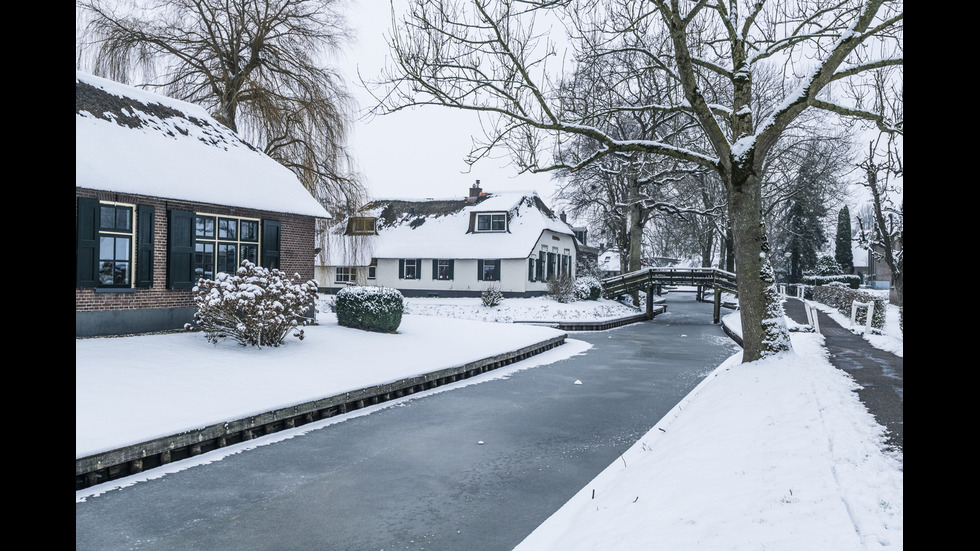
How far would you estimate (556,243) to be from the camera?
4328cm

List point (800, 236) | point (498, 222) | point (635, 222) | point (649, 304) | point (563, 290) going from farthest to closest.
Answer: point (800, 236) < point (498, 222) < point (635, 222) < point (563, 290) < point (649, 304)

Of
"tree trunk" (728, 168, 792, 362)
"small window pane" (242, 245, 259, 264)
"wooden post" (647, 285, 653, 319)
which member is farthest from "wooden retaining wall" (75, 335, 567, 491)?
"wooden post" (647, 285, 653, 319)

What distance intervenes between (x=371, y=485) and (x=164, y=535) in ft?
6.53

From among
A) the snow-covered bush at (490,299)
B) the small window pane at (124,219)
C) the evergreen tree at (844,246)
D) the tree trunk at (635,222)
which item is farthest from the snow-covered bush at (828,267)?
the small window pane at (124,219)

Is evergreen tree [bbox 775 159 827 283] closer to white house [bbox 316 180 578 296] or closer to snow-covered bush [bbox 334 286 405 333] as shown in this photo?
white house [bbox 316 180 578 296]

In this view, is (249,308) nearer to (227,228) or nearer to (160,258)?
(160,258)

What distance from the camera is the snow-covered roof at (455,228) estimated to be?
129 feet

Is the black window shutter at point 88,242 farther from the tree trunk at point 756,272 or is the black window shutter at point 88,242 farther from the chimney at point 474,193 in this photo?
the chimney at point 474,193

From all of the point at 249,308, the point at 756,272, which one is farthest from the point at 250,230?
the point at 756,272

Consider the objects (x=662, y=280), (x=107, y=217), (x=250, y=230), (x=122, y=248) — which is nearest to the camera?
(x=107, y=217)

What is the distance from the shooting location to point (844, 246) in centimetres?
5131

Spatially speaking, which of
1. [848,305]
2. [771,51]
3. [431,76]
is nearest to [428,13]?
[431,76]

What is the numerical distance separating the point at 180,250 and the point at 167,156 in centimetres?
231
